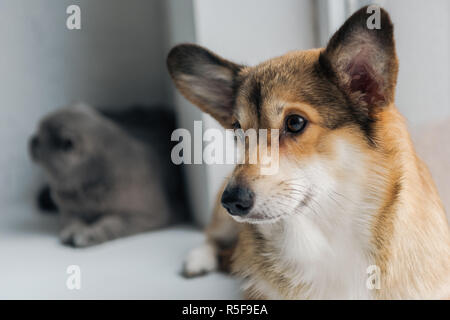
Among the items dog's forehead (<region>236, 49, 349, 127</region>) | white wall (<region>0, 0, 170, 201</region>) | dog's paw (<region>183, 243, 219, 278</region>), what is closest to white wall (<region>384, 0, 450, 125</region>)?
dog's forehead (<region>236, 49, 349, 127</region>)

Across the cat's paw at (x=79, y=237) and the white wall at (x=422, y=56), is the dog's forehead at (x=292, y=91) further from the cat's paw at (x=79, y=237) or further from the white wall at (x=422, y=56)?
the cat's paw at (x=79, y=237)

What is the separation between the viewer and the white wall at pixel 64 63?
4.12ft

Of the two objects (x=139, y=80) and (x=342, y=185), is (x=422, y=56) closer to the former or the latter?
(x=342, y=185)

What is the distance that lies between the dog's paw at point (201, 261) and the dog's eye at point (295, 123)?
51 centimetres

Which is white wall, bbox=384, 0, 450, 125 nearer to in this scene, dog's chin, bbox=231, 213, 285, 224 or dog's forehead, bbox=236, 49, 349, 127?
dog's forehead, bbox=236, 49, 349, 127

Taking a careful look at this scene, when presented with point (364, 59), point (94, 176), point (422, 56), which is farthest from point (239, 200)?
point (94, 176)

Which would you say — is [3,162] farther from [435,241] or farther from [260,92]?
[435,241]

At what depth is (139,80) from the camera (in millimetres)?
1562

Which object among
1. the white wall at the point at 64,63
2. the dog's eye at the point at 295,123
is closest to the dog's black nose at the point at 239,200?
the dog's eye at the point at 295,123

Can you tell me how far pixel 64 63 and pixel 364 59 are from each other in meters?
0.93

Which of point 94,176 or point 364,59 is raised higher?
point 364,59

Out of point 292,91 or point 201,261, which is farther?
point 201,261
